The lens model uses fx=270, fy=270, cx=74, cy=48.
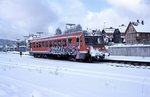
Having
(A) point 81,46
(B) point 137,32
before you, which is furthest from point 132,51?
(B) point 137,32

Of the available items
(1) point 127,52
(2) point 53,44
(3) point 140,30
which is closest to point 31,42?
(2) point 53,44

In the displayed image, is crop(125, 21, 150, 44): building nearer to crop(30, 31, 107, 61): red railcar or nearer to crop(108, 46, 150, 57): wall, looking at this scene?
crop(108, 46, 150, 57): wall

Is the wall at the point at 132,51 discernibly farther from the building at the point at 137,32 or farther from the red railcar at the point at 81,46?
the building at the point at 137,32

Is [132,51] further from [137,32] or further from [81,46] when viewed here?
[137,32]

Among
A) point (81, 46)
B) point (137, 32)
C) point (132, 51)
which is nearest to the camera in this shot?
point (81, 46)

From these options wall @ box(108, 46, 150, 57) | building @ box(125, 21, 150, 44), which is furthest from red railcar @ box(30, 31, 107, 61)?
building @ box(125, 21, 150, 44)

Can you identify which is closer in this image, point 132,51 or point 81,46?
point 81,46

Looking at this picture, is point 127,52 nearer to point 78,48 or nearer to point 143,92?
point 78,48

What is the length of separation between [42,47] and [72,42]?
955cm

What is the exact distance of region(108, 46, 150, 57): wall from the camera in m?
38.1

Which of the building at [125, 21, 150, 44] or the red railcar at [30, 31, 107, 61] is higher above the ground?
the building at [125, 21, 150, 44]

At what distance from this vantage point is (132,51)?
1604 inches

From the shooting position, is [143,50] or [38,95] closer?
[38,95]

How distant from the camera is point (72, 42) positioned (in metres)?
27.3
